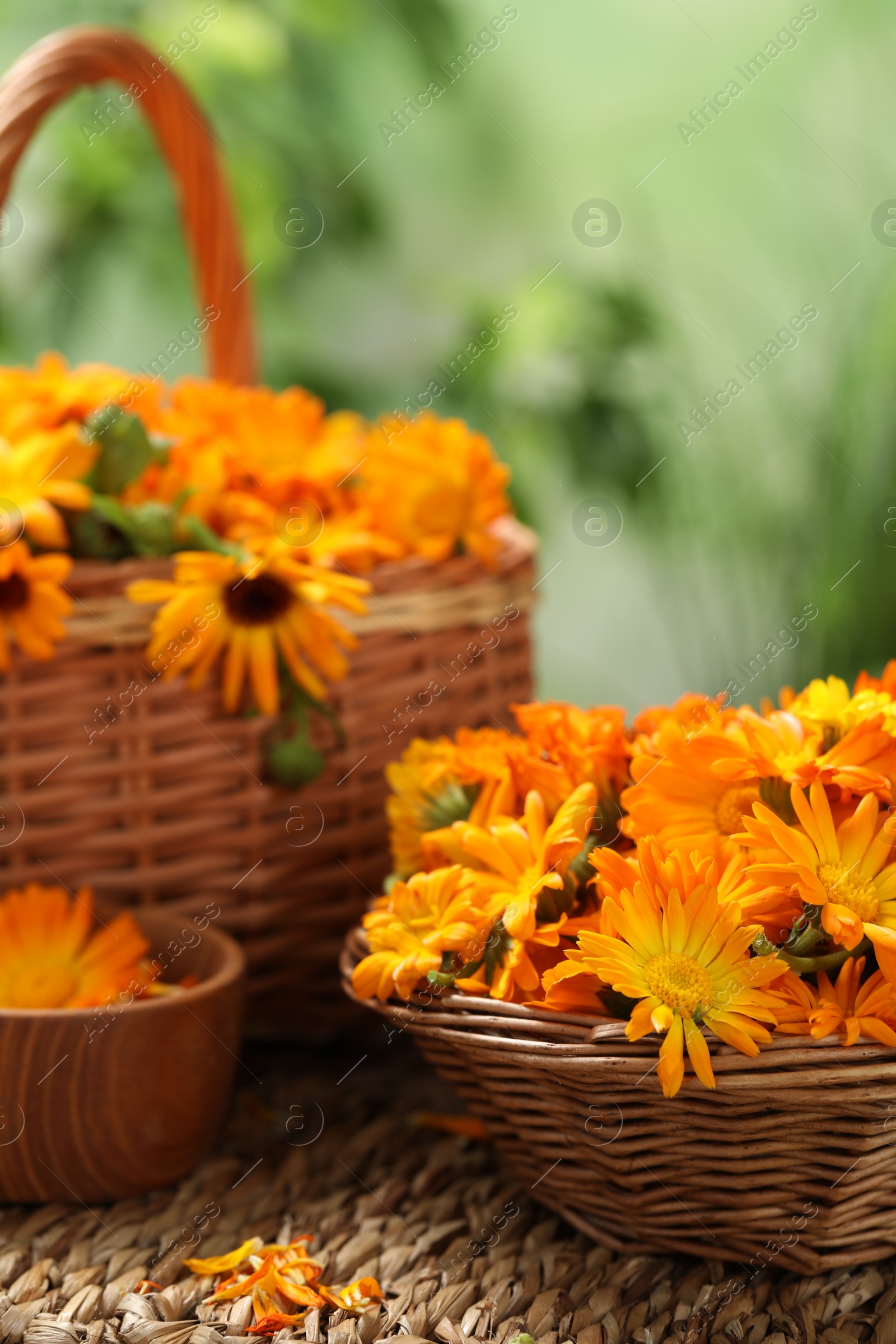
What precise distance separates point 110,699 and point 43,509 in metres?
0.11

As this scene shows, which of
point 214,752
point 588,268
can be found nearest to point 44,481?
point 214,752

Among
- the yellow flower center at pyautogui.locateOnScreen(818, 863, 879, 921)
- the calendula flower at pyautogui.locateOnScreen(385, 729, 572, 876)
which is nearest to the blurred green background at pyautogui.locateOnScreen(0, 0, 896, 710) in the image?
the calendula flower at pyautogui.locateOnScreen(385, 729, 572, 876)

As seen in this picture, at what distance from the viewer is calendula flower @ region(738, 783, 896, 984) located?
1.61 ft

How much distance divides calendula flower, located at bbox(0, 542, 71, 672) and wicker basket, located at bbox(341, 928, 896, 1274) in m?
0.27

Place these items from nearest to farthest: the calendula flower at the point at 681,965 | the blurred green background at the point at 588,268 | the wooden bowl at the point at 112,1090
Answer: the calendula flower at the point at 681,965 → the wooden bowl at the point at 112,1090 → the blurred green background at the point at 588,268

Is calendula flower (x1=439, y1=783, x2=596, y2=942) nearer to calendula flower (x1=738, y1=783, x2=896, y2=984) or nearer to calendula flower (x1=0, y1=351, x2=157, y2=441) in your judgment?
calendula flower (x1=738, y1=783, x2=896, y2=984)

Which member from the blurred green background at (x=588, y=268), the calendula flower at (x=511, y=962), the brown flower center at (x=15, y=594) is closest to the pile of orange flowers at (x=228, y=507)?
the brown flower center at (x=15, y=594)

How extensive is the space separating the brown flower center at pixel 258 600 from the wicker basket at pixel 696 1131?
0.75 feet

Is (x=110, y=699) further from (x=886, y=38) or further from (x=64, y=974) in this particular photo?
(x=886, y=38)

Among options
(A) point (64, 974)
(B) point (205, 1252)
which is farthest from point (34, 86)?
(B) point (205, 1252)

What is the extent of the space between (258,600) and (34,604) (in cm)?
12

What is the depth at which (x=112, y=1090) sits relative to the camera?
0.60m

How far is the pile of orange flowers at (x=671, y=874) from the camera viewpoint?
1.57ft

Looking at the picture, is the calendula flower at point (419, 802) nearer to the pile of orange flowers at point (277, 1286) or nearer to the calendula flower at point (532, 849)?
the calendula flower at point (532, 849)
